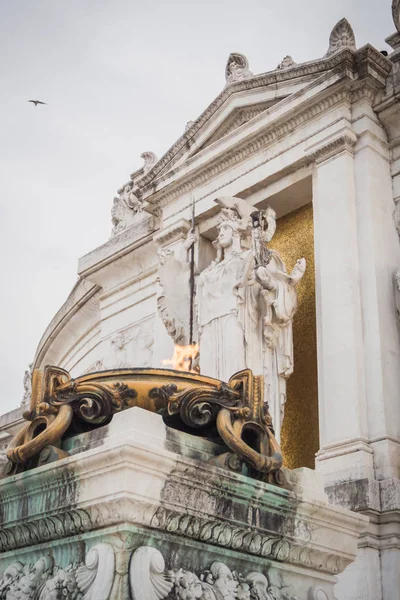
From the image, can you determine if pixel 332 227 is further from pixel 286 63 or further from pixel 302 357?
pixel 286 63

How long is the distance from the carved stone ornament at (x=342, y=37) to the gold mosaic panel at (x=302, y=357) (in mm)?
2716

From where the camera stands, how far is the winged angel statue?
11484mm

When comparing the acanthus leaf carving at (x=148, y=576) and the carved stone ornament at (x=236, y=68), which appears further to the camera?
the carved stone ornament at (x=236, y=68)

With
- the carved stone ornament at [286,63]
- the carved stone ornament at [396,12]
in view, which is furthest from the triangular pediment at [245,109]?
the carved stone ornament at [396,12]

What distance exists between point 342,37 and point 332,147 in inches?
78.7

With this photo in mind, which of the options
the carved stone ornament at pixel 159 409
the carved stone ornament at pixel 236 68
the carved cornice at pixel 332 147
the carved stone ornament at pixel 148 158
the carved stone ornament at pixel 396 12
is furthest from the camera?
the carved stone ornament at pixel 148 158

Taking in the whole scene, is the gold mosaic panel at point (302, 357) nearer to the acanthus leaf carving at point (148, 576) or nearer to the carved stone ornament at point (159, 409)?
the carved stone ornament at point (159, 409)

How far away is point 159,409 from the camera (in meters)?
5.26

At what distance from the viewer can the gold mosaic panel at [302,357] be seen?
12.2 m

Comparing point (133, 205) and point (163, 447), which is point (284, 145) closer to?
point (133, 205)

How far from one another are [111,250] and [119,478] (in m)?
13.8

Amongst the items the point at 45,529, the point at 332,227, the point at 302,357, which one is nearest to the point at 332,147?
the point at 332,227

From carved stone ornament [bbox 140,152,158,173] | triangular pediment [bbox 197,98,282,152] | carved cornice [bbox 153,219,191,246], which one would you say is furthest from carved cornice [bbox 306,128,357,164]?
carved stone ornament [bbox 140,152,158,173]

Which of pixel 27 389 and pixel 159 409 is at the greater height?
pixel 27 389
